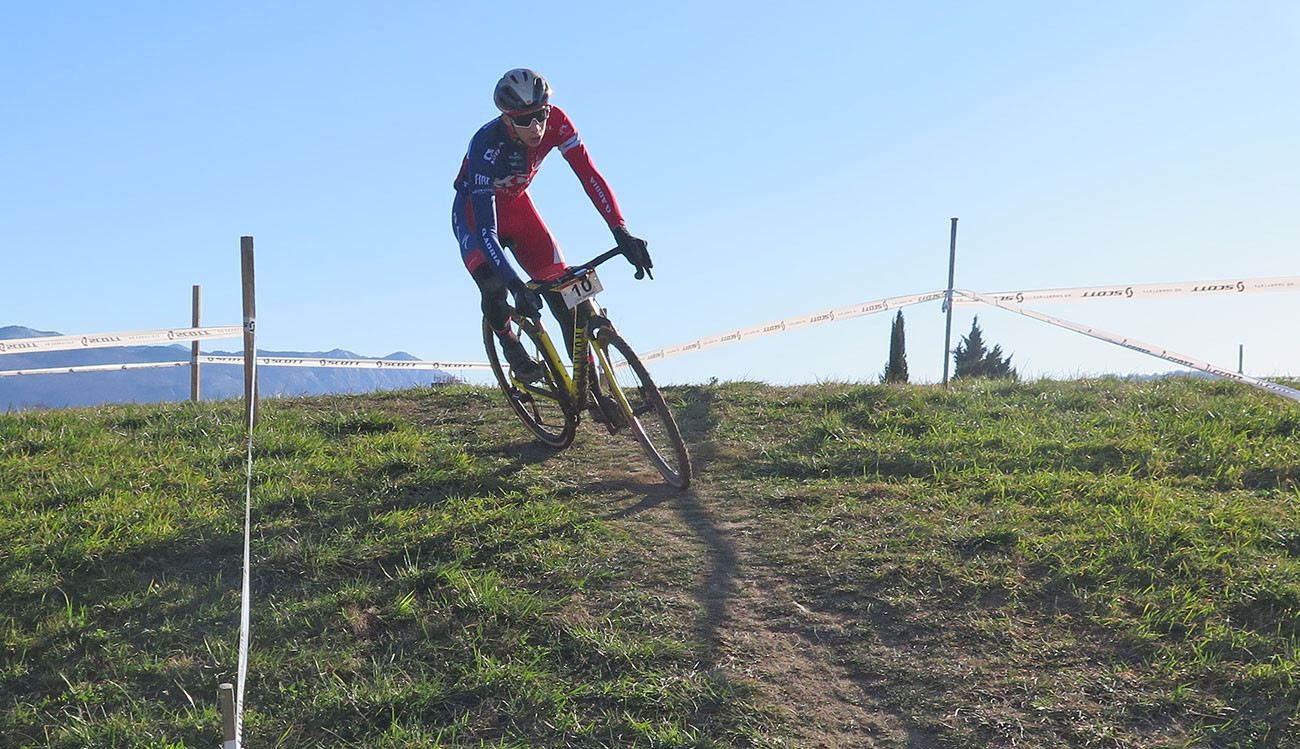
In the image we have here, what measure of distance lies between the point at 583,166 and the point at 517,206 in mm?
579

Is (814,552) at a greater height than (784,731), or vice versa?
(814,552)

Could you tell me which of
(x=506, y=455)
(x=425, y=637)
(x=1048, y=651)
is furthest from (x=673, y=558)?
(x=506, y=455)

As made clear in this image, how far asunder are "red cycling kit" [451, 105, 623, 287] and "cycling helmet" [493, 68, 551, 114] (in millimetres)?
285

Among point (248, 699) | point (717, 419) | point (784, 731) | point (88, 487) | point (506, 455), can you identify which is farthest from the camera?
point (717, 419)

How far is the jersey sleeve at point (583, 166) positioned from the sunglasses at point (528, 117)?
233 millimetres

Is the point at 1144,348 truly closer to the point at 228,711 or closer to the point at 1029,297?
the point at 1029,297

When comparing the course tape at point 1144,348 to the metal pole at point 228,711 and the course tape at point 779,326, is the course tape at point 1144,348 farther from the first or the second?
the metal pole at point 228,711

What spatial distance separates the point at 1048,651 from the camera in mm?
4844

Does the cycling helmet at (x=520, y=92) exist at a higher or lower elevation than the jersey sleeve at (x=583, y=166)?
higher

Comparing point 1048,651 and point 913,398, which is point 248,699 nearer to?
point 1048,651

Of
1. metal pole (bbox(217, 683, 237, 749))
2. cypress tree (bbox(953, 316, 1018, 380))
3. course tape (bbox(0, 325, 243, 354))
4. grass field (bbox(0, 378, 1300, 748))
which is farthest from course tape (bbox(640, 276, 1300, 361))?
cypress tree (bbox(953, 316, 1018, 380))

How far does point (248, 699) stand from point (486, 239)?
343cm

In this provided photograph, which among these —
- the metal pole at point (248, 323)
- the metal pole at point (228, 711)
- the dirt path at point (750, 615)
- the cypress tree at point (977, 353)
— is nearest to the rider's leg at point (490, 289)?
the dirt path at point (750, 615)

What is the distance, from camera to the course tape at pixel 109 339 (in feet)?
33.1
